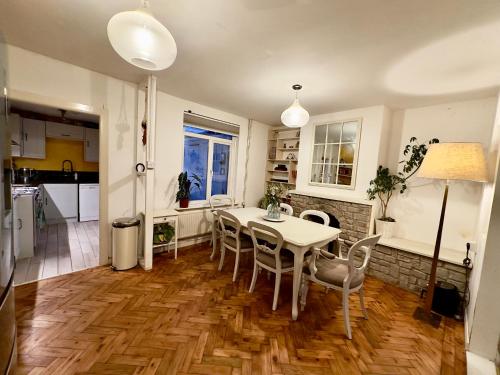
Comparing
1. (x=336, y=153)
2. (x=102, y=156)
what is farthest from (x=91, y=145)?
(x=336, y=153)

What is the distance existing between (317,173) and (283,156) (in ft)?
3.66

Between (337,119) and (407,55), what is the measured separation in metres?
1.68

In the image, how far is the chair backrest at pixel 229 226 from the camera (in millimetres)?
2467

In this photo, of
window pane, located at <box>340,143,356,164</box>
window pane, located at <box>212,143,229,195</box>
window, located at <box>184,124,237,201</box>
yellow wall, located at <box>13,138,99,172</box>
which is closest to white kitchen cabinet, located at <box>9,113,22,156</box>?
yellow wall, located at <box>13,138,99,172</box>

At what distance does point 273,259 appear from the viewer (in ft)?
7.11

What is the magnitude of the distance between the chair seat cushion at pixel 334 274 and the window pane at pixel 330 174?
1807 millimetres

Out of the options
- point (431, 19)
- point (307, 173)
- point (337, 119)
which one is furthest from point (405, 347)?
point (337, 119)

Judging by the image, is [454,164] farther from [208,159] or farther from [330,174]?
[208,159]

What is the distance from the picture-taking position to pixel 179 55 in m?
2.00

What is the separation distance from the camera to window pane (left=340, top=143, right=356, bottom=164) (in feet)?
10.9

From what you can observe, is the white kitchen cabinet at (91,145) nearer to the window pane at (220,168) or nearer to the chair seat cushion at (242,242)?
the window pane at (220,168)

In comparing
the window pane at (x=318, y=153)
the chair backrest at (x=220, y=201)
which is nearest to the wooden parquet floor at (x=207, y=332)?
the chair backrest at (x=220, y=201)

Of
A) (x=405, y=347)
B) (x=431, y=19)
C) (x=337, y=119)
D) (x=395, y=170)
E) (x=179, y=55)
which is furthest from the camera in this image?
(x=337, y=119)

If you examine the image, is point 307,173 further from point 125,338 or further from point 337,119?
point 125,338
